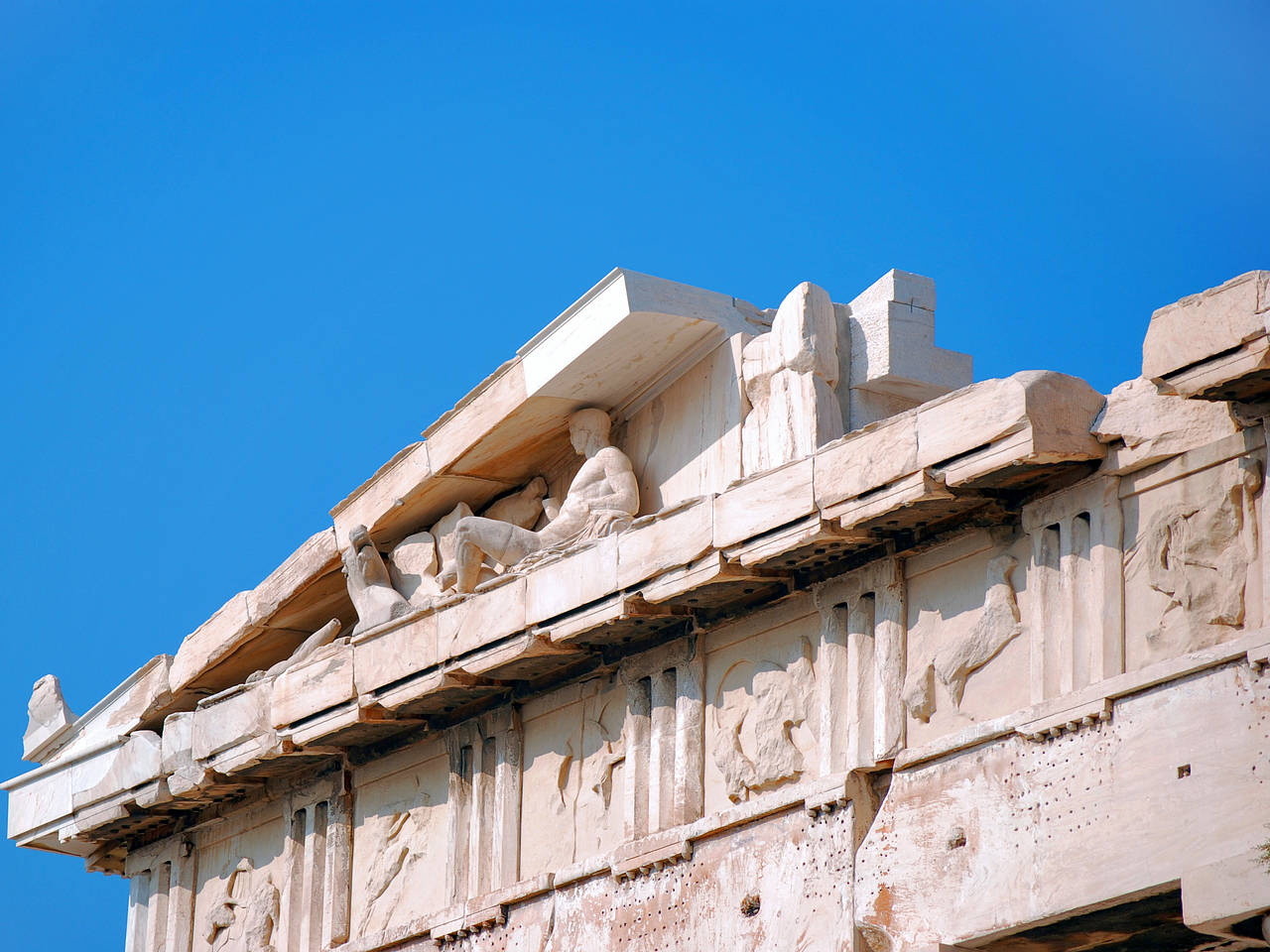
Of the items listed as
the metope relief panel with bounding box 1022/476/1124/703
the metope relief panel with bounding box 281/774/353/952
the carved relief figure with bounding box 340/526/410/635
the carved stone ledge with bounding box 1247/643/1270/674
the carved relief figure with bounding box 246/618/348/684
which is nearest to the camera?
the carved stone ledge with bounding box 1247/643/1270/674

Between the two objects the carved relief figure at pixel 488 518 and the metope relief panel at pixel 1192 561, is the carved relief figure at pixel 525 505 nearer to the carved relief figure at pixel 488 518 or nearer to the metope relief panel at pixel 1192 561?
the carved relief figure at pixel 488 518

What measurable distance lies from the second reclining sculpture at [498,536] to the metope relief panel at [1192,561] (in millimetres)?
3454

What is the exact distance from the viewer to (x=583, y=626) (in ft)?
44.1

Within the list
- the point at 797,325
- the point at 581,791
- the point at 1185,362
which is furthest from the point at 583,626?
the point at 1185,362

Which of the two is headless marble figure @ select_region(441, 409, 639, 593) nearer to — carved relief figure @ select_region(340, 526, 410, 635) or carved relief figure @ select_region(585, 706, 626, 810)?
carved relief figure @ select_region(340, 526, 410, 635)

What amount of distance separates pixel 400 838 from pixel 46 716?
386 cm

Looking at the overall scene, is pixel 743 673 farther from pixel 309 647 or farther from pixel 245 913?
pixel 245 913

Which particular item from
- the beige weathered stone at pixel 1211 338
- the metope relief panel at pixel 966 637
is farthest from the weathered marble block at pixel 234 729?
the beige weathered stone at pixel 1211 338

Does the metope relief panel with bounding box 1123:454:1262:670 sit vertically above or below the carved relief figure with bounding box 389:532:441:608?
below

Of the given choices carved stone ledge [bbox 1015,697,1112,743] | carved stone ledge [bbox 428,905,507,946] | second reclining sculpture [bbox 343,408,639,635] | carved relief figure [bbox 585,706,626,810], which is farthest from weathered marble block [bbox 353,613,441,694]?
carved stone ledge [bbox 1015,697,1112,743]

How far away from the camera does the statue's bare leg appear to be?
14.4 meters

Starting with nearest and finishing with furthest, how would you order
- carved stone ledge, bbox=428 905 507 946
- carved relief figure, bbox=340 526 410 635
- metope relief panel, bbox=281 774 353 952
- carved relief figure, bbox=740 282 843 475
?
carved relief figure, bbox=740 282 843 475
carved stone ledge, bbox=428 905 507 946
carved relief figure, bbox=340 526 410 635
metope relief panel, bbox=281 774 353 952

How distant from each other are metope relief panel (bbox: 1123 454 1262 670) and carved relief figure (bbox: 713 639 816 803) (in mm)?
2153

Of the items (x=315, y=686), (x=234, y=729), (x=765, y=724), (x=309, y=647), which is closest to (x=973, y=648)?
(x=765, y=724)
